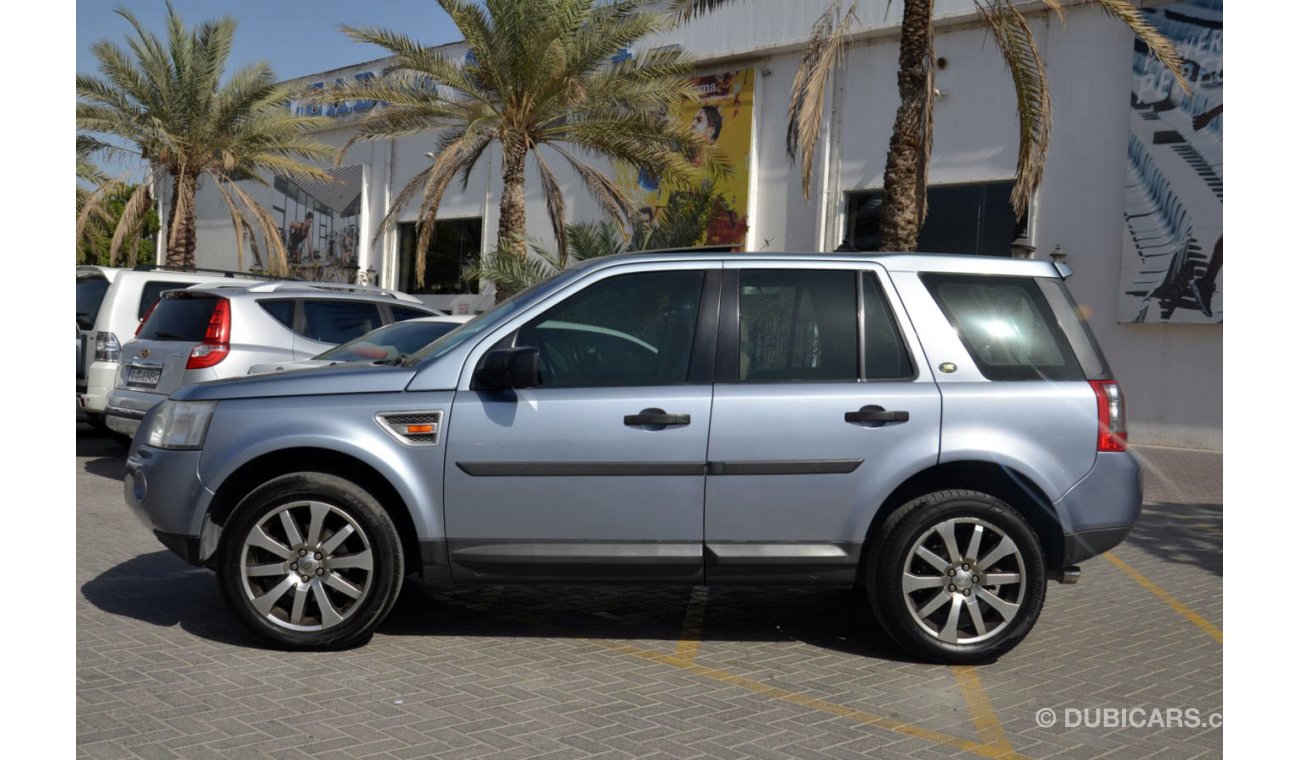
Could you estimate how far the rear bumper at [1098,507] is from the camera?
5414 millimetres

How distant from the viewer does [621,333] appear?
5.47 m

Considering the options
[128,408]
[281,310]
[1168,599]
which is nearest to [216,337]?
[281,310]

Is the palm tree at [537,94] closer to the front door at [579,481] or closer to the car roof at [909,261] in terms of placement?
the car roof at [909,261]

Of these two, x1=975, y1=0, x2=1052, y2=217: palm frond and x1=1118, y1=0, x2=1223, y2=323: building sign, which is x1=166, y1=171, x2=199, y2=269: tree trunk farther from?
x1=1118, y1=0, x2=1223, y2=323: building sign

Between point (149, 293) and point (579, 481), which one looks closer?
point (579, 481)

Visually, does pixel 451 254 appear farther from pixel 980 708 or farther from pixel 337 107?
pixel 980 708

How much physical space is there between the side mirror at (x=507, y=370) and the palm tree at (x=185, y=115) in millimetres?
20659

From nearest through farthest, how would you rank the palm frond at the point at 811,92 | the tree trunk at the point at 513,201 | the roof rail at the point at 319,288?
the roof rail at the point at 319,288
the palm frond at the point at 811,92
the tree trunk at the point at 513,201

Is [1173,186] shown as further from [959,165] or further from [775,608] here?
[775,608]

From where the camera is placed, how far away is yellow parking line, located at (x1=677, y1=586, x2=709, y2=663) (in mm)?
5570

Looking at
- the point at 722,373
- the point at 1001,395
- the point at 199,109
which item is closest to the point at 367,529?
the point at 722,373

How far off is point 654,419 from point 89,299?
379 inches

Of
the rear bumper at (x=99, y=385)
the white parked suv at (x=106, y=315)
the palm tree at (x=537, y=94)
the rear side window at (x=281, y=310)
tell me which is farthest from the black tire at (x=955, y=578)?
the palm tree at (x=537, y=94)

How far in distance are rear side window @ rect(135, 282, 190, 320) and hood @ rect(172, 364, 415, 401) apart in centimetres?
733
